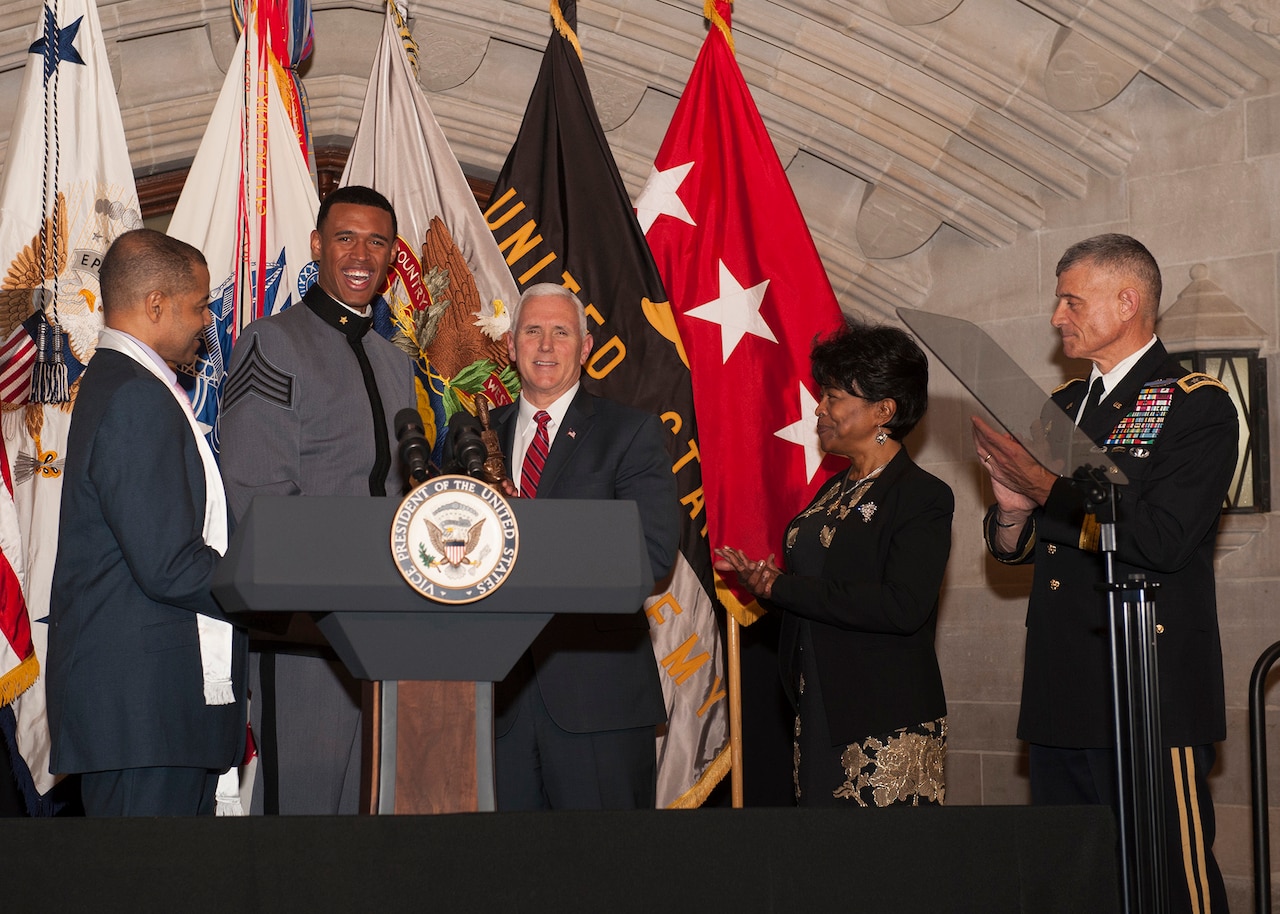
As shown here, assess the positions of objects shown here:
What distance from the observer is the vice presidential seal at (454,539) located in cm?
147

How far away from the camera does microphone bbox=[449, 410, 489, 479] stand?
1.61m

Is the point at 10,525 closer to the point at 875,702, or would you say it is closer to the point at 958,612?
the point at 875,702

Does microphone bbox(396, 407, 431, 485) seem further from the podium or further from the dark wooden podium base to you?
the dark wooden podium base

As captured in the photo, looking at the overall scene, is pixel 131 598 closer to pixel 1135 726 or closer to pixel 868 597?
pixel 868 597

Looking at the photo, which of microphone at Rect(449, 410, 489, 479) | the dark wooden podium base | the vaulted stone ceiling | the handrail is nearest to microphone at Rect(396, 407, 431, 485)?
microphone at Rect(449, 410, 489, 479)

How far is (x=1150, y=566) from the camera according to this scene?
234 centimetres

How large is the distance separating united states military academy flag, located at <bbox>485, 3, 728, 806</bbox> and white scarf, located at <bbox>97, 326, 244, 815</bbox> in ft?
4.26

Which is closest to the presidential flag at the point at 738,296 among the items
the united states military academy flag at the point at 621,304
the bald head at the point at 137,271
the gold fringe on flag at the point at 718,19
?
the gold fringe on flag at the point at 718,19

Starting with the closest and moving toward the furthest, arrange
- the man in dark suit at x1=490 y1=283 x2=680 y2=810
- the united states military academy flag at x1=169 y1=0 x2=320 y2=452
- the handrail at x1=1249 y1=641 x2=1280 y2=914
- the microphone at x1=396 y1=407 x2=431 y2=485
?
the microphone at x1=396 y1=407 x2=431 y2=485 → the man in dark suit at x1=490 y1=283 x2=680 y2=810 → the handrail at x1=1249 y1=641 x2=1280 y2=914 → the united states military academy flag at x1=169 y1=0 x2=320 y2=452

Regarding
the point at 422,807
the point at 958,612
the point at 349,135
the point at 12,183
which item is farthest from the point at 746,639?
the point at 422,807

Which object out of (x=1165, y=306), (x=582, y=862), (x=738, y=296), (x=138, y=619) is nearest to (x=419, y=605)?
(x=582, y=862)

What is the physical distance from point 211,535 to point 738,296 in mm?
1952

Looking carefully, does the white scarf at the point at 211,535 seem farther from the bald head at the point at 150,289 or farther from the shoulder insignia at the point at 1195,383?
the shoulder insignia at the point at 1195,383

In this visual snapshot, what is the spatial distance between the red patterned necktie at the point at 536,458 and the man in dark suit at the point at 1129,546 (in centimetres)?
86
